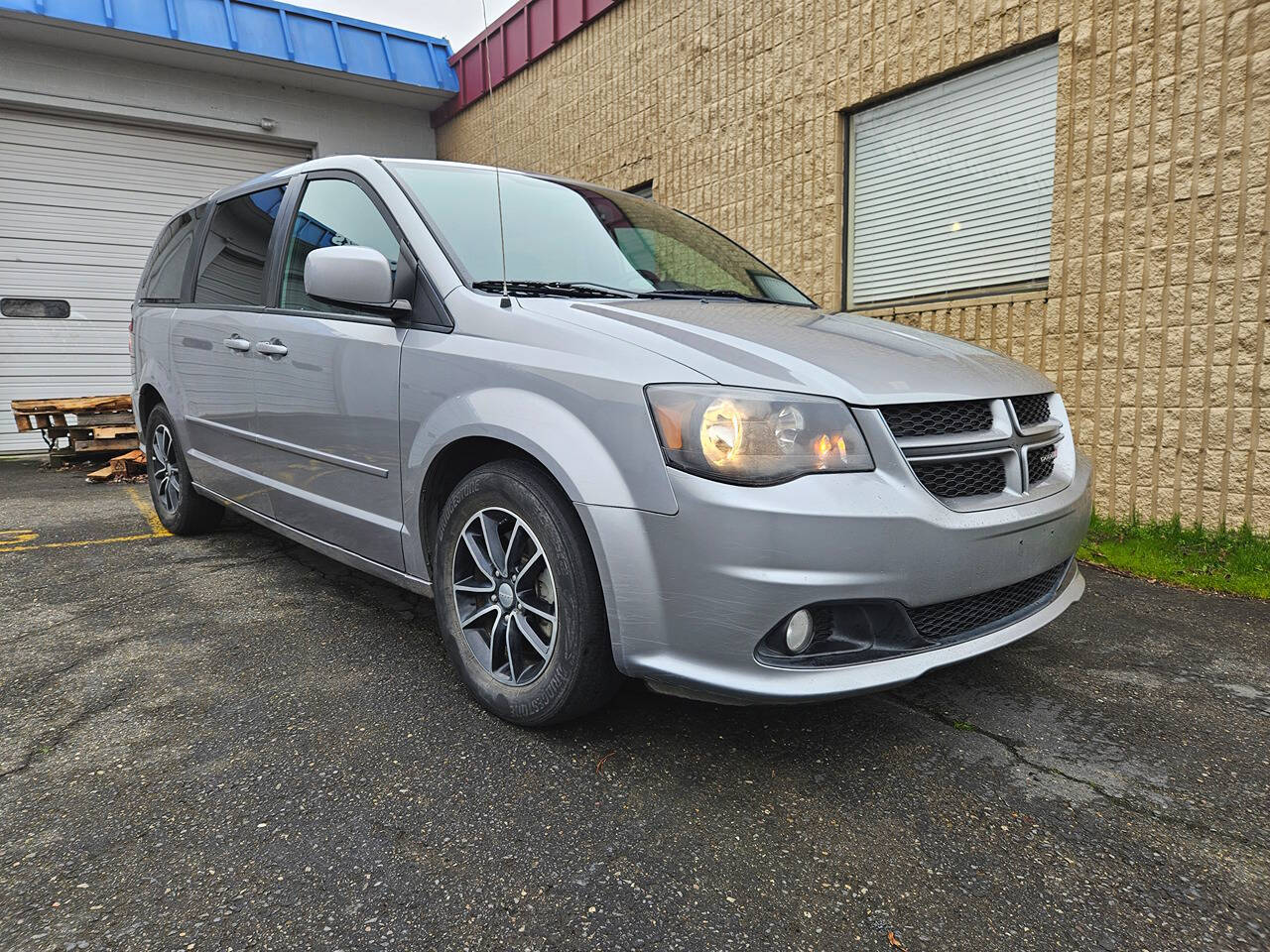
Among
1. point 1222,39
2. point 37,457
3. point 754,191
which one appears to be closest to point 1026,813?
point 1222,39

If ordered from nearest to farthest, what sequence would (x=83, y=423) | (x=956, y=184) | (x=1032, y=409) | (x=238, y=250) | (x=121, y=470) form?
(x=1032, y=409) < (x=238, y=250) < (x=956, y=184) < (x=121, y=470) < (x=83, y=423)

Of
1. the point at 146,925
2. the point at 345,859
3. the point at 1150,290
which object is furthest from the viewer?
the point at 1150,290

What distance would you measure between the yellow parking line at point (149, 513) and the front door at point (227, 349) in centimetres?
103

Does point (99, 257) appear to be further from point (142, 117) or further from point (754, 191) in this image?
point (754, 191)

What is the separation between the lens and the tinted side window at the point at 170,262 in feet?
13.5

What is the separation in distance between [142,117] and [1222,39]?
10.8 metres

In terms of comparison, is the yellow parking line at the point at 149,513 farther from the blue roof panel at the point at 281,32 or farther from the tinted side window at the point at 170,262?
the blue roof panel at the point at 281,32

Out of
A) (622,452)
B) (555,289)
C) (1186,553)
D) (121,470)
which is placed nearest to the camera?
(622,452)

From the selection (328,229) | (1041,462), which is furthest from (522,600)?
(328,229)

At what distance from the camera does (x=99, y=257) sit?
9812 mm

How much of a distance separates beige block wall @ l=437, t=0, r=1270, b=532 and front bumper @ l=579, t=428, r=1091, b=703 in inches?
123

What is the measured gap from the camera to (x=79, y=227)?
31.7ft

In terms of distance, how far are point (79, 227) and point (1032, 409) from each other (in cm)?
1113

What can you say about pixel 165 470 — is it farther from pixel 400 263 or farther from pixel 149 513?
pixel 400 263
